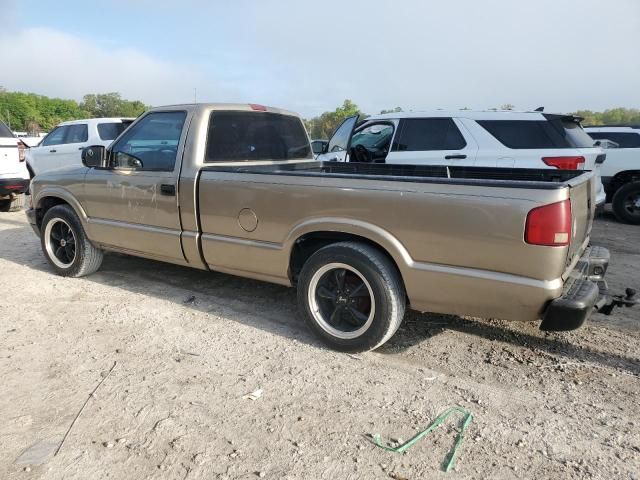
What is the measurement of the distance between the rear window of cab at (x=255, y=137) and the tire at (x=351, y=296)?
148 cm

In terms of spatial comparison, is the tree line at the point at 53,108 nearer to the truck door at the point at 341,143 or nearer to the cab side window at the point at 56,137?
the cab side window at the point at 56,137

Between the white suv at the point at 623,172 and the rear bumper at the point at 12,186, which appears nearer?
the rear bumper at the point at 12,186

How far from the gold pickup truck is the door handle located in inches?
0.5

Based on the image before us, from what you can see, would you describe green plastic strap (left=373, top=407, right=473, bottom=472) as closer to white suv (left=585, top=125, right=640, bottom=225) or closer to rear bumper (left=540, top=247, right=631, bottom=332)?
rear bumper (left=540, top=247, right=631, bottom=332)

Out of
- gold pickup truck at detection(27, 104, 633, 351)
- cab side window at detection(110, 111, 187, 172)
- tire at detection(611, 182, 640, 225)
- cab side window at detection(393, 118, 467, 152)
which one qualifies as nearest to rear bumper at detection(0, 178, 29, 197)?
gold pickup truck at detection(27, 104, 633, 351)

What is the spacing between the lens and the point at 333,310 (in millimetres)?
3736

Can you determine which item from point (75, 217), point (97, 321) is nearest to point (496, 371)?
point (97, 321)

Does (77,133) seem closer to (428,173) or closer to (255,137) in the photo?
(255,137)

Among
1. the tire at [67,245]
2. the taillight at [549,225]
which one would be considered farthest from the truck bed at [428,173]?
the tire at [67,245]

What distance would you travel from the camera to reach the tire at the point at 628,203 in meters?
9.05

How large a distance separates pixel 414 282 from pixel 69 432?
2182 mm

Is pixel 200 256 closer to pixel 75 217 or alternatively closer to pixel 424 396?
pixel 75 217

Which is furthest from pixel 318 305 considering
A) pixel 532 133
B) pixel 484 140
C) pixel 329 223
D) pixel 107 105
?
pixel 107 105

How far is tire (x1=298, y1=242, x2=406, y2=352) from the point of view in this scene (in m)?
3.37
